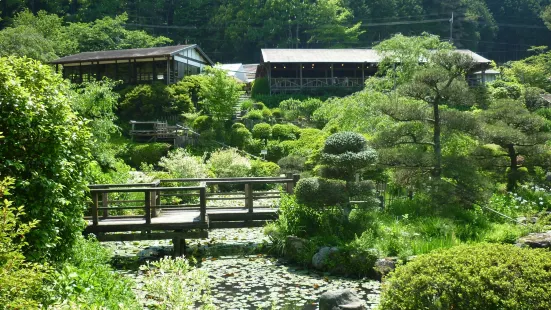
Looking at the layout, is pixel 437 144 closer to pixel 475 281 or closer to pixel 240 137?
pixel 475 281

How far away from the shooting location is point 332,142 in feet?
37.6

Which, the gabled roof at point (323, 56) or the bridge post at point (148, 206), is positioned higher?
the gabled roof at point (323, 56)

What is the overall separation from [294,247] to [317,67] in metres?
31.0

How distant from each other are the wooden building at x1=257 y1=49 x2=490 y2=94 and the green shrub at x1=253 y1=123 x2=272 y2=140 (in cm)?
1041

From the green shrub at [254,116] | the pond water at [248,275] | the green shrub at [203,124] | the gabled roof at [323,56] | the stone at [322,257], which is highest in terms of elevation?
the gabled roof at [323,56]

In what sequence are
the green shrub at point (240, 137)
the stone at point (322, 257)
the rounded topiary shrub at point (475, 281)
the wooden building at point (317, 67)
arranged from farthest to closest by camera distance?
the wooden building at point (317, 67)
the green shrub at point (240, 137)
the stone at point (322, 257)
the rounded topiary shrub at point (475, 281)

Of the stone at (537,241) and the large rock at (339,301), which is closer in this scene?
the large rock at (339,301)

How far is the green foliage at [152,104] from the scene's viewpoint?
2962cm

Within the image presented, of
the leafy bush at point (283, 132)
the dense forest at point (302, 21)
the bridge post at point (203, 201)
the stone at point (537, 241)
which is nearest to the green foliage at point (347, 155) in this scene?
the bridge post at point (203, 201)

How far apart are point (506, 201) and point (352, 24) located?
46.5 meters

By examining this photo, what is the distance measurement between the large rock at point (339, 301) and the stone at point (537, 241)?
4.67m

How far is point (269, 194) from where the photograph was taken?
18.2 m

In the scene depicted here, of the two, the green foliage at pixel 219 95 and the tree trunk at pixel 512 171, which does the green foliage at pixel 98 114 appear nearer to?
the green foliage at pixel 219 95

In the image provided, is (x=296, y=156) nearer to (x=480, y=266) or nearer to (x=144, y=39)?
(x=480, y=266)
